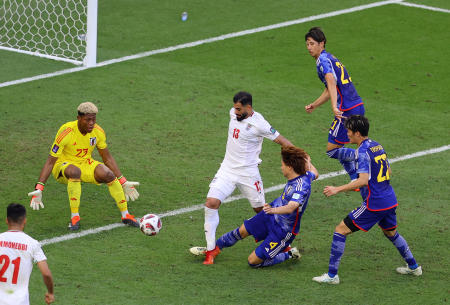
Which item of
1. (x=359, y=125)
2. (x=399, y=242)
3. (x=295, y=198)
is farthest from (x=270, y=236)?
(x=359, y=125)

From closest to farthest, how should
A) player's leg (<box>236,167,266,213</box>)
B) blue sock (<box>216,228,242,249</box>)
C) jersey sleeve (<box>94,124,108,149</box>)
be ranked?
1. blue sock (<box>216,228,242,249</box>)
2. player's leg (<box>236,167,266,213</box>)
3. jersey sleeve (<box>94,124,108,149</box>)

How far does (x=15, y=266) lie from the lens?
6652 millimetres

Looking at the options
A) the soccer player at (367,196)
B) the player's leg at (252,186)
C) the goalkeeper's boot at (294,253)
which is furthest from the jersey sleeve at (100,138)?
the soccer player at (367,196)

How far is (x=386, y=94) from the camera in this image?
15.1 m

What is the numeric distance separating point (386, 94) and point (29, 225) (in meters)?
7.61

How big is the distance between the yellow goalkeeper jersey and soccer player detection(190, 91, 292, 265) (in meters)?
1.73

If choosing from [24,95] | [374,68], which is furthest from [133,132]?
[374,68]

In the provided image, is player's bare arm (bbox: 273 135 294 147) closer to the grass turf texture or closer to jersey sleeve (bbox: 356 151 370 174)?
jersey sleeve (bbox: 356 151 370 174)

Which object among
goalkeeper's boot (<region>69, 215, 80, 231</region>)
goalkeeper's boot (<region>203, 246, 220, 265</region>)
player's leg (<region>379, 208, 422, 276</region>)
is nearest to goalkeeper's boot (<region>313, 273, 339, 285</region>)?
player's leg (<region>379, 208, 422, 276</region>)

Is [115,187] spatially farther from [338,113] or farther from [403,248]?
[403,248]

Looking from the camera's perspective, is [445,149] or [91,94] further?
[91,94]

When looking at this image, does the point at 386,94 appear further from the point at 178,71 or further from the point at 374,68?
the point at 178,71

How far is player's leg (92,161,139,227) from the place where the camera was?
9.99m

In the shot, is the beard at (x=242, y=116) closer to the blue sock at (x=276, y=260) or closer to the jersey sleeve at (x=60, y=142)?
the blue sock at (x=276, y=260)
